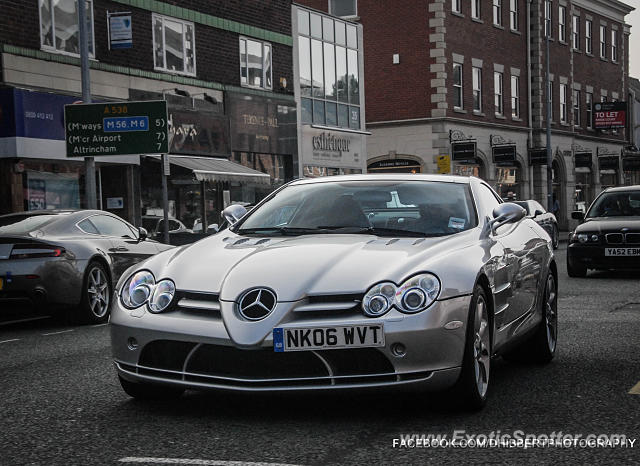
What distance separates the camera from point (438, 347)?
5.02 m

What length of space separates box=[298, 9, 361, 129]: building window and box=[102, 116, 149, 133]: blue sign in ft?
40.3

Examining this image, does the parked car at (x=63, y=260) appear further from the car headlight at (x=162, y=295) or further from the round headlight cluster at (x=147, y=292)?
the car headlight at (x=162, y=295)

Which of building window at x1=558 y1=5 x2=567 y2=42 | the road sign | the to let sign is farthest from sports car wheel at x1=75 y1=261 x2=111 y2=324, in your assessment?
the to let sign

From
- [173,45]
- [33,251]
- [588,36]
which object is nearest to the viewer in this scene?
[33,251]

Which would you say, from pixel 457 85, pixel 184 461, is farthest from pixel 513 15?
pixel 184 461

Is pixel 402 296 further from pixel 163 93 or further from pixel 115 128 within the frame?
pixel 163 93

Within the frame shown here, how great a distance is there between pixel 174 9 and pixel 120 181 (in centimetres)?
456

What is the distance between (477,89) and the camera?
41.3 meters

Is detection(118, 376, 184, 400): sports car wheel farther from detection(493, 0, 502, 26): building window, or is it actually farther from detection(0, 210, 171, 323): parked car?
detection(493, 0, 502, 26): building window

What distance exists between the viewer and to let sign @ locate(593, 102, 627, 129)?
52.4 meters

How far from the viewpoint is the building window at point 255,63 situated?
27.4 metres

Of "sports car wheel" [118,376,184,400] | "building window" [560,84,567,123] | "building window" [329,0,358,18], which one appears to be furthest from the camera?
"building window" [560,84,567,123]

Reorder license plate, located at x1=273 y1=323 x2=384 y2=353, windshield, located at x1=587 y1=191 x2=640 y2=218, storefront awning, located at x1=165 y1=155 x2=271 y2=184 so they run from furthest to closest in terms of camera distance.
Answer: storefront awning, located at x1=165 y1=155 x2=271 y2=184, windshield, located at x1=587 y1=191 x2=640 y2=218, license plate, located at x1=273 y1=323 x2=384 y2=353

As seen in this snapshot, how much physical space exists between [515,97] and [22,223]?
118ft
